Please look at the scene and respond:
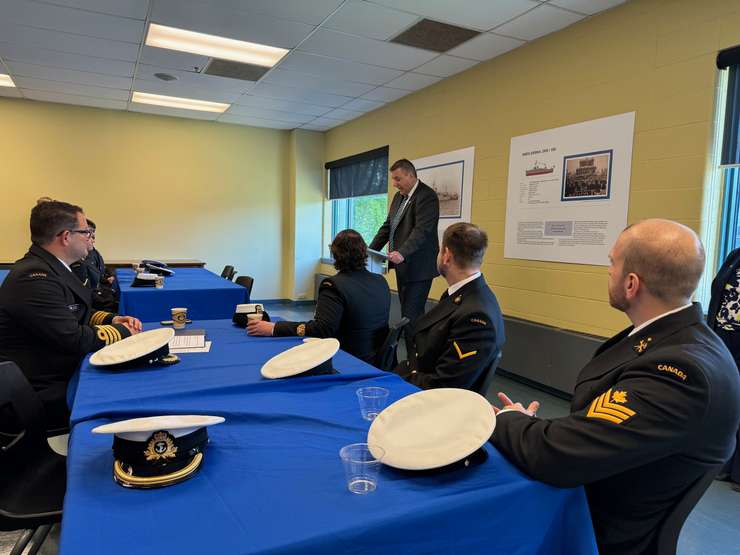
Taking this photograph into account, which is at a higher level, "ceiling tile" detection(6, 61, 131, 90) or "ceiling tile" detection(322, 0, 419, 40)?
"ceiling tile" detection(6, 61, 131, 90)

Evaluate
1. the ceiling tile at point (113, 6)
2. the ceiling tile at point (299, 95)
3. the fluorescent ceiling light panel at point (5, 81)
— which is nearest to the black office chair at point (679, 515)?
the ceiling tile at point (113, 6)

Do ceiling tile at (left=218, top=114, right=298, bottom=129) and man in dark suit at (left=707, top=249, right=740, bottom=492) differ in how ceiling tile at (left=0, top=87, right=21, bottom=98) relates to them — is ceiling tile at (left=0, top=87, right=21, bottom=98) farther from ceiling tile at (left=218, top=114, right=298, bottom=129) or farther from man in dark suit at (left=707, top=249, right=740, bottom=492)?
man in dark suit at (left=707, top=249, right=740, bottom=492)

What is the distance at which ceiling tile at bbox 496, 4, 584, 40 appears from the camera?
335 centimetres

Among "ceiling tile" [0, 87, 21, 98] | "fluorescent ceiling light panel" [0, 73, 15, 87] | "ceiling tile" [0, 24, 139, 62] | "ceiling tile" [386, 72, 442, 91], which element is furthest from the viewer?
"ceiling tile" [0, 87, 21, 98]

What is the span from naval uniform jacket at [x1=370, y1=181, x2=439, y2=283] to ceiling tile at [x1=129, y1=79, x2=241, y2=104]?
298 centimetres

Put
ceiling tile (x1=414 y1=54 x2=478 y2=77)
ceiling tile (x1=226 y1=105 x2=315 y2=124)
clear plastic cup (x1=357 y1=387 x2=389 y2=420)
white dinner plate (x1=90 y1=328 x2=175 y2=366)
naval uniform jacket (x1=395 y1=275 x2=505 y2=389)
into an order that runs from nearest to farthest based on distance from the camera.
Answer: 1. clear plastic cup (x1=357 y1=387 x2=389 y2=420)
2. white dinner plate (x1=90 y1=328 x2=175 y2=366)
3. naval uniform jacket (x1=395 y1=275 x2=505 y2=389)
4. ceiling tile (x1=414 y1=54 x2=478 y2=77)
5. ceiling tile (x1=226 y1=105 x2=315 y2=124)

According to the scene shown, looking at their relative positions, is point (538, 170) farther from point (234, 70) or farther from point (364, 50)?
point (234, 70)

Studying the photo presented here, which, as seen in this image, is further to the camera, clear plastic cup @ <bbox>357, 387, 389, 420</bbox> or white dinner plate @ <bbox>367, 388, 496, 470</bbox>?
clear plastic cup @ <bbox>357, 387, 389, 420</bbox>

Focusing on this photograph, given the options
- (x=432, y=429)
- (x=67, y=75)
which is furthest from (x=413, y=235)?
(x=67, y=75)

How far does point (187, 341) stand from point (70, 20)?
125 inches

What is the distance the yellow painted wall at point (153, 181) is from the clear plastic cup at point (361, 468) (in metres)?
6.98

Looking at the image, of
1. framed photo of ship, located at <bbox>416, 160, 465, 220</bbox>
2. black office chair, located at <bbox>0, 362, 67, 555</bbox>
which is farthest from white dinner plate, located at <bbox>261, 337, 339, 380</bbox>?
framed photo of ship, located at <bbox>416, 160, 465, 220</bbox>

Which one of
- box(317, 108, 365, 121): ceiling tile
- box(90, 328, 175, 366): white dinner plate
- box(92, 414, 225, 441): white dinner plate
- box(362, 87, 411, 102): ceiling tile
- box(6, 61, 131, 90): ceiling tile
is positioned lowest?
box(90, 328, 175, 366): white dinner plate

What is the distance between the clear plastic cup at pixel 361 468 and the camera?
0.95 meters
